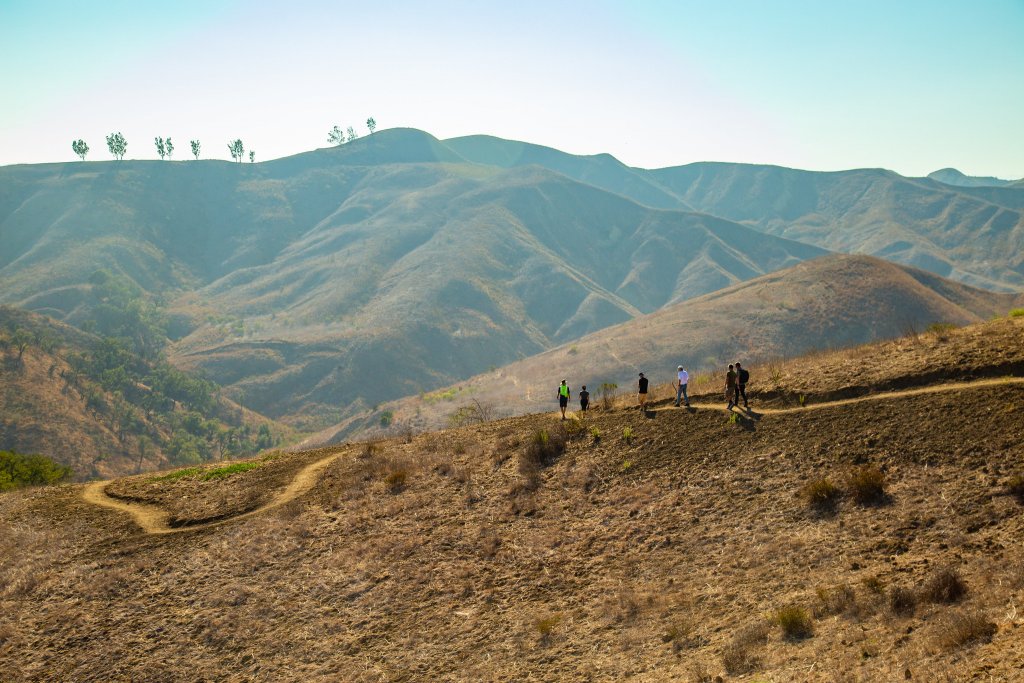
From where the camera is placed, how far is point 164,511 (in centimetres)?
2308

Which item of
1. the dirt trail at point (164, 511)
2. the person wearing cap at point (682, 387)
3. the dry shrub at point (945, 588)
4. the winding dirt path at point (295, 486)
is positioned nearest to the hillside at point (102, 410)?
the dirt trail at point (164, 511)

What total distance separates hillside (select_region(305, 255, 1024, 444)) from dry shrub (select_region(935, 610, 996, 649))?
65144 mm

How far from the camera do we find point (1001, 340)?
18500 millimetres

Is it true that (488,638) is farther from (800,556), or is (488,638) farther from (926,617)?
(926,617)

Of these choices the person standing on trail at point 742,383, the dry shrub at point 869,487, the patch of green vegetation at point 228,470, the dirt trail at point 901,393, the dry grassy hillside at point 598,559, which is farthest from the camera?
the patch of green vegetation at point 228,470

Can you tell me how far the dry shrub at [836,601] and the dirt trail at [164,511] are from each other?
16.7 metres

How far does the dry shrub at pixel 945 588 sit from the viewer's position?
34.4 ft

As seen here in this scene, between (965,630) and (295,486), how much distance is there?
20047mm

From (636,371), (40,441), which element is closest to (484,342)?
(636,371)

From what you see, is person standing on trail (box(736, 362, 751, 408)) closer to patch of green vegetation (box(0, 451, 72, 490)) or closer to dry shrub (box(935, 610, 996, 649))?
dry shrub (box(935, 610, 996, 649))

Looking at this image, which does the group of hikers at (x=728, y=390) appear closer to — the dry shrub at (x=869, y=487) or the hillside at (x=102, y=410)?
the dry shrub at (x=869, y=487)

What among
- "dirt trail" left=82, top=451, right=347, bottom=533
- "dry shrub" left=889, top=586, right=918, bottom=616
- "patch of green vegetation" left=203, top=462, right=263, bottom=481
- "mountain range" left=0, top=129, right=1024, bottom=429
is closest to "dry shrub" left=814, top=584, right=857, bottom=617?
"dry shrub" left=889, top=586, right=918, bottom=616

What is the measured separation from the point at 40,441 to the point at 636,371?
68.9 meters

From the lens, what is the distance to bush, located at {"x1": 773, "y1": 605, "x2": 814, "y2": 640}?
36.2ft
